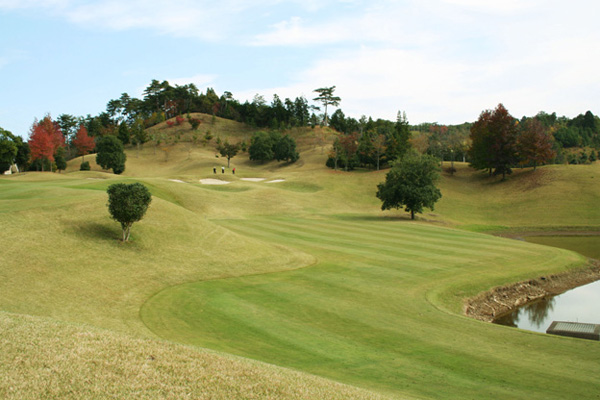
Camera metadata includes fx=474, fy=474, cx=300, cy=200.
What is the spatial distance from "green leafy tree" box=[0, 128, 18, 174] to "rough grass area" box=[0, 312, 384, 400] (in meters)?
82.3

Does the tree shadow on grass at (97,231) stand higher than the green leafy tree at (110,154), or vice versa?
the green leafy tree at (110,154)

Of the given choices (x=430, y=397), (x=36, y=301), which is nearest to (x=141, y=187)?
(x=36, y=301)

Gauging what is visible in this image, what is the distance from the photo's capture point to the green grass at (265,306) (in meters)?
8.95

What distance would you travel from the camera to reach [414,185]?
175ft

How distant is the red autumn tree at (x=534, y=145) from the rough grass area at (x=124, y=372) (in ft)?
244

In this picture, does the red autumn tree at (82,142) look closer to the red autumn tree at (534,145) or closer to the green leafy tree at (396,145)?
the green leafy tree at (396,145)

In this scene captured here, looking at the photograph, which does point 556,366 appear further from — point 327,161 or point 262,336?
point 327,161

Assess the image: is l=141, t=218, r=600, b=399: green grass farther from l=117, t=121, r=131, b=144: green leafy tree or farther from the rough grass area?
l=117, t=121, r=131, b=144: green leafy tree

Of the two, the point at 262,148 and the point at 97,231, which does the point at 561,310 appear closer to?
the point at 97,231

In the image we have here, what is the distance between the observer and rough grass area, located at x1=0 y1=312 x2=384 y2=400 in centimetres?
756

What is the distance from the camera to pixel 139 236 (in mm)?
26594

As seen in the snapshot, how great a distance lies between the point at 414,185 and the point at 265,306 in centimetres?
3757

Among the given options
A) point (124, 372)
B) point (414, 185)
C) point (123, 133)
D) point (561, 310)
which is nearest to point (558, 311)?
point (561, 310)

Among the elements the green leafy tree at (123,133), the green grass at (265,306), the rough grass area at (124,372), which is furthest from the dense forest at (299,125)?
the rough grass area at (124,372)
